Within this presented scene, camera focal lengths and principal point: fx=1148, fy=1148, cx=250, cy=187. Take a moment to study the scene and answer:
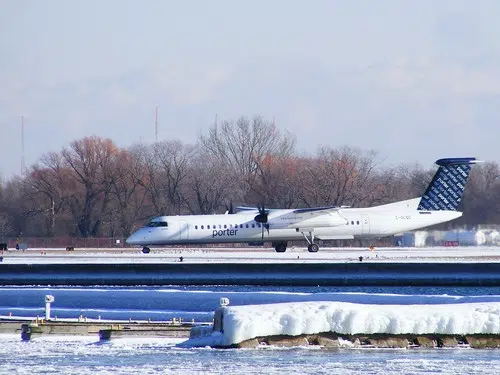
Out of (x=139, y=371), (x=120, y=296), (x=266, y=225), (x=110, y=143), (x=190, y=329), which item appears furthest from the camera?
(x=110, y=143)

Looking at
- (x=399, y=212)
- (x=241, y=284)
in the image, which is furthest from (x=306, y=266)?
(x=399, y=212)

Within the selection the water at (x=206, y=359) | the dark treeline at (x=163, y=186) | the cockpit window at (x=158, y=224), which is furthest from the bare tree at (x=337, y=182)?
the water at (x=206, y=359)

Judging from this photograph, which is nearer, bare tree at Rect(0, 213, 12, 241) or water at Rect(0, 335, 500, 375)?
water at Rect(0, 335, 500, 375)

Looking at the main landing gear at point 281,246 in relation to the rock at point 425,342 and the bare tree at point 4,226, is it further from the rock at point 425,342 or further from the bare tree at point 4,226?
the rock at point 425,342

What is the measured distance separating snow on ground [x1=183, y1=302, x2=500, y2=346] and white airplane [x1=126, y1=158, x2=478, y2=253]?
125 feet

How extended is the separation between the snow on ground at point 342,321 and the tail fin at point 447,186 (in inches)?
1673

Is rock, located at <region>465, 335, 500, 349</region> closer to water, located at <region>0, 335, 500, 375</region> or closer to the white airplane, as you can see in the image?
water, located at <region>0, 335, 500, 375</region>

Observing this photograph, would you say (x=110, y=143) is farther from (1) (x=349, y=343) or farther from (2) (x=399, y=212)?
(1) (x=349, y=343)

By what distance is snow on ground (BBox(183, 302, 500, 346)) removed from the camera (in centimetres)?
1830

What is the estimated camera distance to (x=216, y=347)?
1858 cm

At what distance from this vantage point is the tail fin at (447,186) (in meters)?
61.5

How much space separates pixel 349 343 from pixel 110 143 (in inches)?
3409

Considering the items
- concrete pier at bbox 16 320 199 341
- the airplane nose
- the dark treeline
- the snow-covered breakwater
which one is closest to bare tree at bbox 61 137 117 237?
the dark treeline

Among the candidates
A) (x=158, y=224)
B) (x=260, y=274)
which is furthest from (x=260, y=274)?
(x=158, y=224)
